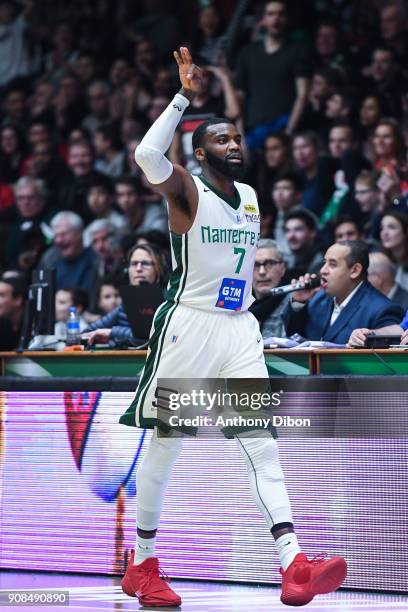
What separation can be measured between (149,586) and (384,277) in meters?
3.67

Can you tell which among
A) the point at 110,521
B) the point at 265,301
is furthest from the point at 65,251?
the point at 110,521

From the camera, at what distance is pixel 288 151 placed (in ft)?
37.2

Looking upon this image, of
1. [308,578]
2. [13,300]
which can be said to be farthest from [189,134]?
[308,578]

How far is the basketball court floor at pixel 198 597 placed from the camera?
19.4 ft

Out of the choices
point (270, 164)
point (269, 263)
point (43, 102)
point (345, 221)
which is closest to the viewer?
point (269, 263)

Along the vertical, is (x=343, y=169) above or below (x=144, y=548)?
above

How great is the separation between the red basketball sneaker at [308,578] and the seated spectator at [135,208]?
658 cm

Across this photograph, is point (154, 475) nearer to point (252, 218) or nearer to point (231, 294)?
point (231, 294)

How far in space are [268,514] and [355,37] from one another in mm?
7764

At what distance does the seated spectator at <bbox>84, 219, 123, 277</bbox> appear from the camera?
35.8 ft

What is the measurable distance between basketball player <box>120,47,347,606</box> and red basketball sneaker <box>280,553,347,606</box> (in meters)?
0.16

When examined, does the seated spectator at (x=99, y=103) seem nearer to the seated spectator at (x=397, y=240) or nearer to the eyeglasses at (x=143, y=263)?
the seated spectator at (x=397, y=240)

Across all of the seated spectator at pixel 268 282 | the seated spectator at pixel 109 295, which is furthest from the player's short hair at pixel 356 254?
the seated spectator at pixel 109 295

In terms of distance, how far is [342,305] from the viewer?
7719 millimetres
